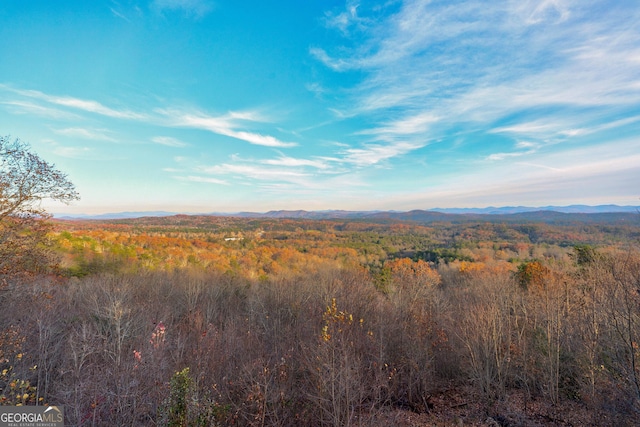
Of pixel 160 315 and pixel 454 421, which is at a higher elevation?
pixel 160 315

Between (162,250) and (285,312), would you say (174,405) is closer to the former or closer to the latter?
(285,312)

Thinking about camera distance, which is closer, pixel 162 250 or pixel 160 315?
pixel 160 315

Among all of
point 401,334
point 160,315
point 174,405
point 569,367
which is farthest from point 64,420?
point 569,367

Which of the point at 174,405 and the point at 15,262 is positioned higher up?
the point at 15,262

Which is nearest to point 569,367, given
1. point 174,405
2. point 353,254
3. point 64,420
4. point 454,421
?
point 454,421

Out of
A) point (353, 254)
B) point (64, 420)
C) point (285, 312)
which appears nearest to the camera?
point (64, 420)

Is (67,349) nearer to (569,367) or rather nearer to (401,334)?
(401,334)

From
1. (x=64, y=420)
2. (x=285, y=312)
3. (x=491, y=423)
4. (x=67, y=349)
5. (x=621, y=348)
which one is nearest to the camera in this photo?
(x=64, y=420)

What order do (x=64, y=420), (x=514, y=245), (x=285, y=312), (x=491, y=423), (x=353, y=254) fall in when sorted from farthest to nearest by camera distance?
(x=514, y=245), (x=353, y=254), (x=285, y=312), (x=491, y=423), (x=64, y=420)

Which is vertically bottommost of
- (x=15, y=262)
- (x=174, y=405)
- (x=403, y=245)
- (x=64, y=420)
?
(x=403, y=245)
